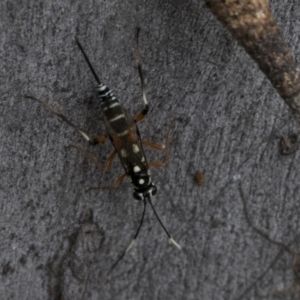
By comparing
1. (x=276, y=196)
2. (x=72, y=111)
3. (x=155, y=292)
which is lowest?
(x=155, y=292)

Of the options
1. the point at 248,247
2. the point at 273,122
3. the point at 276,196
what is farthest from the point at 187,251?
the point at 273,122

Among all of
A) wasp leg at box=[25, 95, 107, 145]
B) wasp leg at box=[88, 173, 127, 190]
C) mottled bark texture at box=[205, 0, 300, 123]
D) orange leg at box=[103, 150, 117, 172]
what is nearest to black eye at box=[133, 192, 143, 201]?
wasp leg at box=[88, 173, 127, 190]

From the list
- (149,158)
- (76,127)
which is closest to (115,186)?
(149,158)

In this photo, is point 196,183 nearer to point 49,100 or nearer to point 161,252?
point 161,252

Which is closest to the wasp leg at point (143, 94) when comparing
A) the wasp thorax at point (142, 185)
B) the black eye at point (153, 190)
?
the wasp thorax at point (142, 185)

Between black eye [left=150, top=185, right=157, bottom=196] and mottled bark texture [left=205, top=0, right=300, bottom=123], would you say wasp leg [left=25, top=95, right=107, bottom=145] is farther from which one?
mottled bark texture [left=205, top=0, right=300, bottom=123]

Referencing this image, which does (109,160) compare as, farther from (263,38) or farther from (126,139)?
(263,38)
